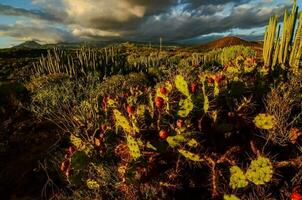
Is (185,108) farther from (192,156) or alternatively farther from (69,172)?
(69,172)

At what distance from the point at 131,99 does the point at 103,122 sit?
0.61 m

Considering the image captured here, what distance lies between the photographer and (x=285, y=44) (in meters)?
9.65

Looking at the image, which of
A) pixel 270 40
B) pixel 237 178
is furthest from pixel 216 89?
pixel 270 40

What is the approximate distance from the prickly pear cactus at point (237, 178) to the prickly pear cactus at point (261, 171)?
0.14 meters

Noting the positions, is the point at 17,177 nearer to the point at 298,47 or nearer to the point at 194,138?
the point at 194,138

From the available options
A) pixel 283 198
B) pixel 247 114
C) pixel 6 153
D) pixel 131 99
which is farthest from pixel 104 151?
pixel 6 153

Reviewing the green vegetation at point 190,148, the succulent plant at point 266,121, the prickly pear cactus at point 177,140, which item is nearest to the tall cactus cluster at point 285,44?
the green vegetation at point 190,148

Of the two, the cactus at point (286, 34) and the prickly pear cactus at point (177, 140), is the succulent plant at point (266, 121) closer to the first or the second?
the prickly pear cactus at point (177, 140)

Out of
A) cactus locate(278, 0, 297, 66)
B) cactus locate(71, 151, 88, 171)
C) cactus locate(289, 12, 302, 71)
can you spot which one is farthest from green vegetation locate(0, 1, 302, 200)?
cactus locate(278, 0, 297, 66)

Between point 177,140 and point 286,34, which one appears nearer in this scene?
point 177,140

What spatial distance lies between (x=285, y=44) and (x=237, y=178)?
679 cm

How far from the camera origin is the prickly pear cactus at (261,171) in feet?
12.2

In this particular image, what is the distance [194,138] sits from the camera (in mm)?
4590

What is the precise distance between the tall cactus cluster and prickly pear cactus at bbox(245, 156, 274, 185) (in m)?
5.58
